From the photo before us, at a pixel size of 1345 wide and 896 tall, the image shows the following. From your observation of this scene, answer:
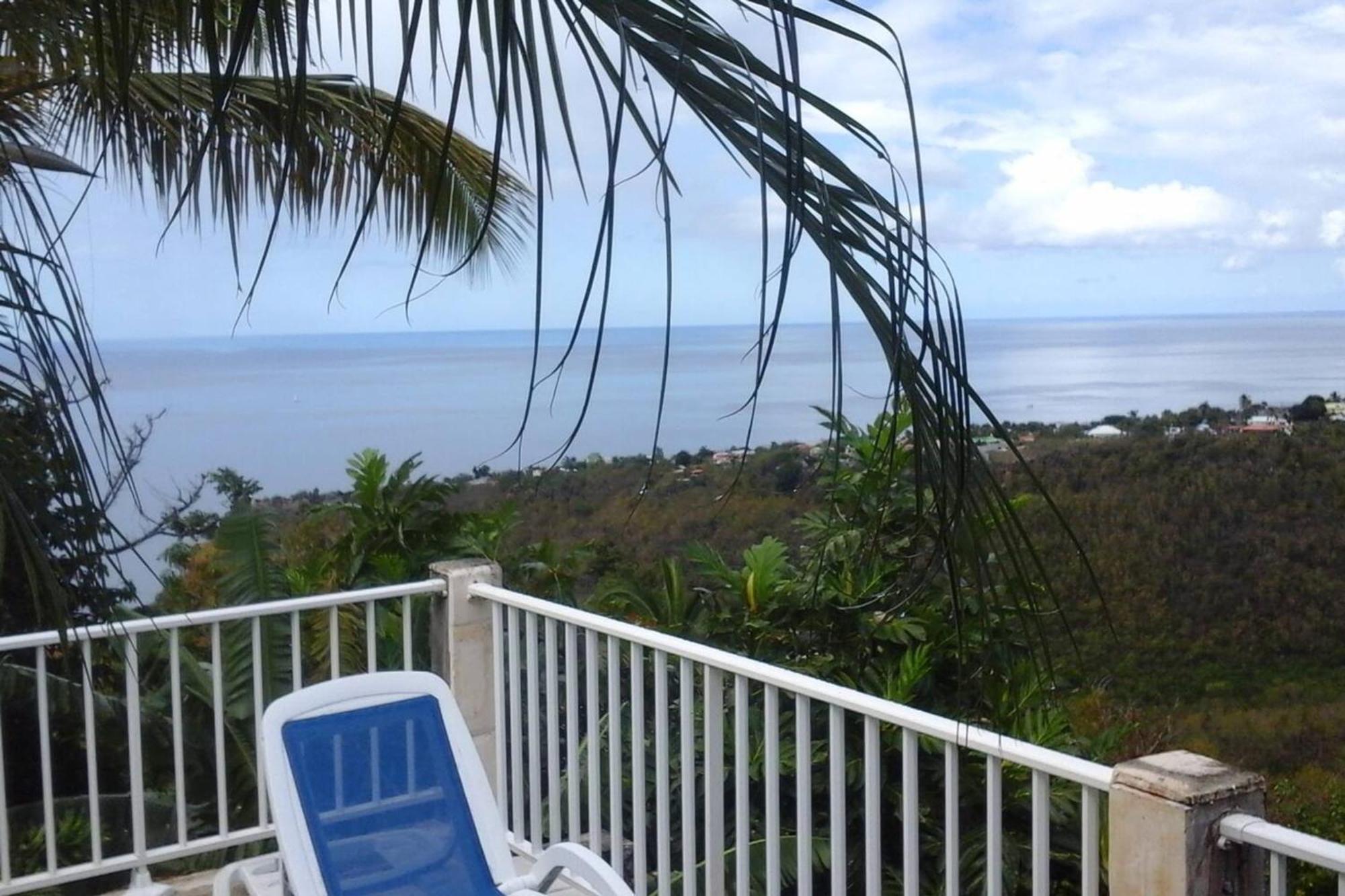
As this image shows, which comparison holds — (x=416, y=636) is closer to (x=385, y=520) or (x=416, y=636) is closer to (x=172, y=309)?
(x=385, y=520)

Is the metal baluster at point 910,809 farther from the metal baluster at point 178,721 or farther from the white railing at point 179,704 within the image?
the metal baluster at point 178,721

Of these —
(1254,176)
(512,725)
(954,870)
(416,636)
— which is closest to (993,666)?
(954,870)

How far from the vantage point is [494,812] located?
120 inches

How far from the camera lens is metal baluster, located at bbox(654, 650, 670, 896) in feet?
9.76

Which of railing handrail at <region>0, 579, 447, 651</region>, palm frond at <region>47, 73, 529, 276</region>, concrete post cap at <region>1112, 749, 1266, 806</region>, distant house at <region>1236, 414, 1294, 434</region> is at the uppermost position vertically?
palm frond at <region>47, 73, 529, 276</region>

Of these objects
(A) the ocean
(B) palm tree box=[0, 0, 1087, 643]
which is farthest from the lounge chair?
(A) the ocean

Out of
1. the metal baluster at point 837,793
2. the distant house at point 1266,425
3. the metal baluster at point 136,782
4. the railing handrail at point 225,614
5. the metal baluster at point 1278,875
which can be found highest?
the distant house at point 1266,425

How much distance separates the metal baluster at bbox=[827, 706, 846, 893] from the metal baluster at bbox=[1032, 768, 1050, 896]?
18.9 inches

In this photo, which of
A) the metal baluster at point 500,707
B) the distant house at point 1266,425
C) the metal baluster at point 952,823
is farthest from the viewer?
the distant house at point 1266,425

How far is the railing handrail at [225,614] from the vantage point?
3.06 metres

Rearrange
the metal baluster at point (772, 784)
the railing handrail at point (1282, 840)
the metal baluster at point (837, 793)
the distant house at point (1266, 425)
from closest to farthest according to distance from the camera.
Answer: the railing handrail at point (1282, 840) < the metal baluster at point (837, 793) < the metal baluster at point (772, 784) < the distant house at point (1266, 425)

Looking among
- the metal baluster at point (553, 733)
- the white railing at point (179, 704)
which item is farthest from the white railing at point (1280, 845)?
the white railing at point (179, 704)

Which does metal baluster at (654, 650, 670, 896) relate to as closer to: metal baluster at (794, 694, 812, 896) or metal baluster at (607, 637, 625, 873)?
metal baluster at (607, 637, 625, 873)

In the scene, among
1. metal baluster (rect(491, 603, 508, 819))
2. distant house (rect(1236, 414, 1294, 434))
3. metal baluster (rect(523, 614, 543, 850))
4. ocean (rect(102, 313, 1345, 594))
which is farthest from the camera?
distant house (rect(1236, 414, 1294, 434))
